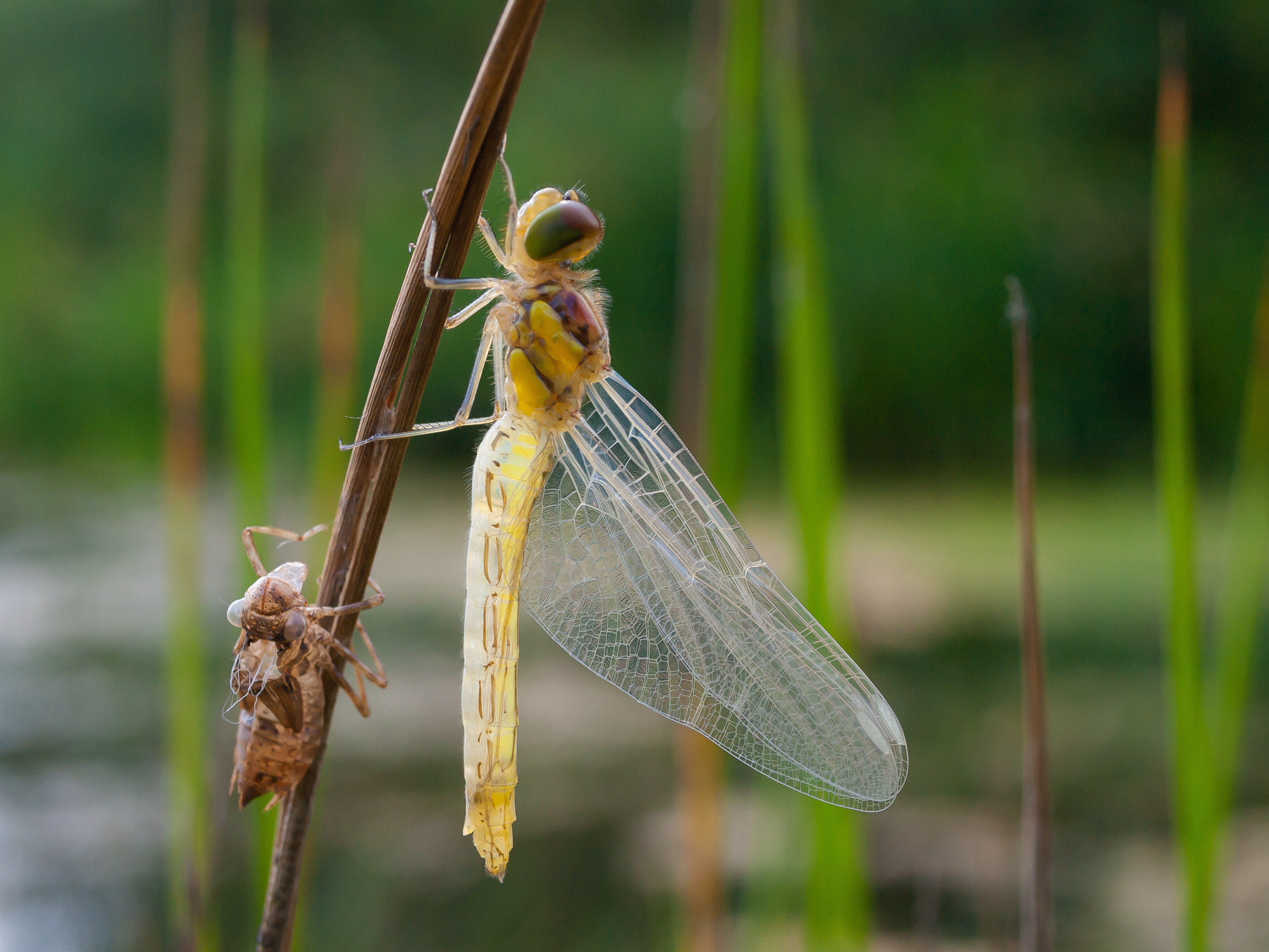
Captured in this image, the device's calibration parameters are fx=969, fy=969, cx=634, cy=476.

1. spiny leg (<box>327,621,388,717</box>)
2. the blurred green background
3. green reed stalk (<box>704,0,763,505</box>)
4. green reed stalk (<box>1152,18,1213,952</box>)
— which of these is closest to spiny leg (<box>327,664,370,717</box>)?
spiny leg (<box>327,621,388,717</box>)

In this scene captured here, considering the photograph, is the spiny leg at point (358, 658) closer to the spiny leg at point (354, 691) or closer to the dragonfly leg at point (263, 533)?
the spiny leg at point (354, 691)

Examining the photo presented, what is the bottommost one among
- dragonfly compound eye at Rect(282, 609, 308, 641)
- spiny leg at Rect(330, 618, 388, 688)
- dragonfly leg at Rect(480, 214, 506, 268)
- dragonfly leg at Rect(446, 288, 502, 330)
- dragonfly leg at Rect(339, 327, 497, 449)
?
spiny leg at Rect(330, 618, 388, 688)

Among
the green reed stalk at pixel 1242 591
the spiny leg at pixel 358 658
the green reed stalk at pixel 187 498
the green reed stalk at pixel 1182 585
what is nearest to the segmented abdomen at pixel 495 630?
the spiny leg at pixel 358 658

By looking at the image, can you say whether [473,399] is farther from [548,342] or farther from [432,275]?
[432,275]

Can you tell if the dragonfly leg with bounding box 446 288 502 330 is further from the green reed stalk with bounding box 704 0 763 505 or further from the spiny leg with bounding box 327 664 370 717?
the spiny leg with bounding box 327 664 370 717

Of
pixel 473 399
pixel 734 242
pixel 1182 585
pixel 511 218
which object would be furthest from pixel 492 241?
pixel 1182 585

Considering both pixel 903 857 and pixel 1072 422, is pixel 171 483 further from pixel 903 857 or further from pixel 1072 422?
pixel 1072 422
